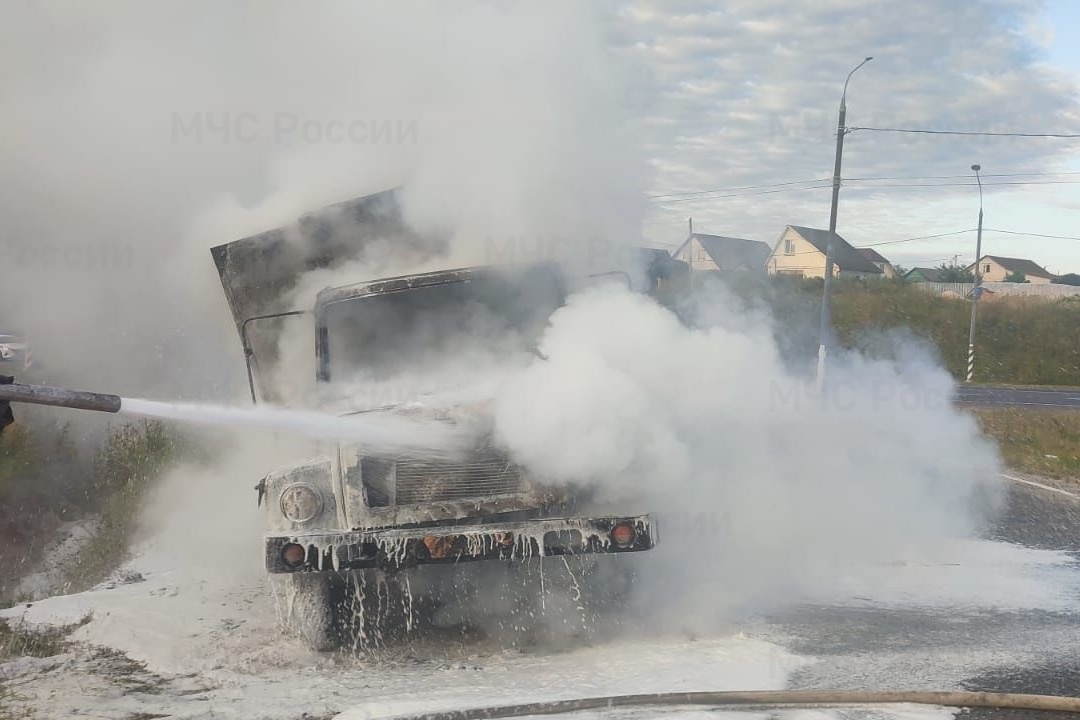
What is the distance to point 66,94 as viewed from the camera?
9.90 meters

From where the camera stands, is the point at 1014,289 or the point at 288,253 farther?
the point at 1014,289

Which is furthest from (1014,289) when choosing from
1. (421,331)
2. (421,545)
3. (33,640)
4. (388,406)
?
(33,640)

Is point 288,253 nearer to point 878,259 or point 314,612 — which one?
point 314,612

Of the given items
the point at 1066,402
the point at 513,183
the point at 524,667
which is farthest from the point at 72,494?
the point at 1066,402

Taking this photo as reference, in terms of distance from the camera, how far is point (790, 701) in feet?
14.5

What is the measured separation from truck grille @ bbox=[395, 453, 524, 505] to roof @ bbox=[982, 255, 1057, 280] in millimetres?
76317

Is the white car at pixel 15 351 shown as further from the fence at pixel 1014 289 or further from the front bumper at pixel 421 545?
the fence at pixel 1014 289

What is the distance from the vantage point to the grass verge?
506 inches

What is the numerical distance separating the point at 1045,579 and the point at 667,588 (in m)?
3.24

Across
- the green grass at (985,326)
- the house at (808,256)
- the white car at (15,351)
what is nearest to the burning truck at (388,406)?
the white car at (15,351)

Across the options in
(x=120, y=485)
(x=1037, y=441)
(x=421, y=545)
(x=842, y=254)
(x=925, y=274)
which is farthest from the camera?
(x=925, y=274)

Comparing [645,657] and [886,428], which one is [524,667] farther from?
[886,428]

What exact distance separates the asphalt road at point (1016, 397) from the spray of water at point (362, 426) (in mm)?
19142

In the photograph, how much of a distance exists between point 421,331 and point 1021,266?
78.8m
